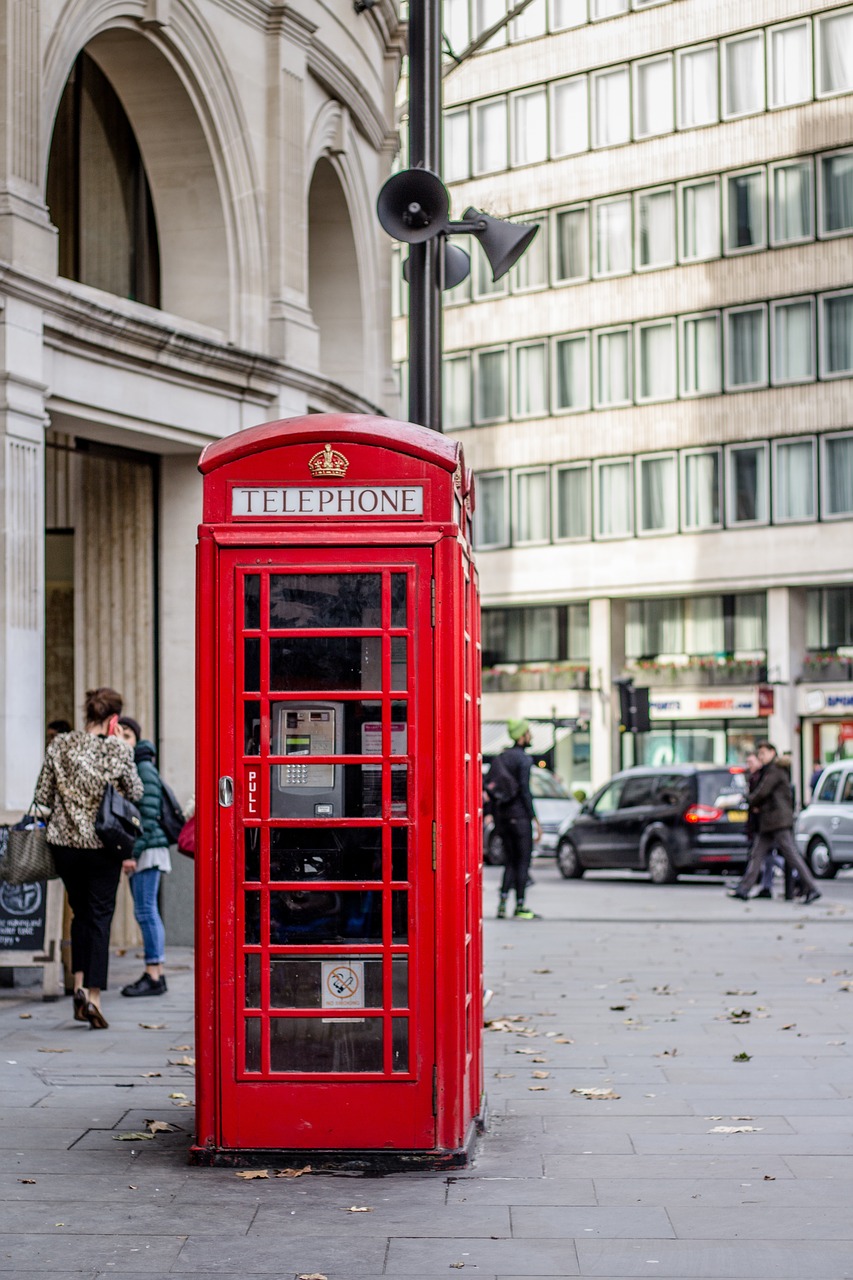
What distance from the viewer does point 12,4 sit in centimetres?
1334

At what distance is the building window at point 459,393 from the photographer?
50.4 metres

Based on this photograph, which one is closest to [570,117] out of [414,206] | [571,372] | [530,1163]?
[571,372]

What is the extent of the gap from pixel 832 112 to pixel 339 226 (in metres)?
27.5

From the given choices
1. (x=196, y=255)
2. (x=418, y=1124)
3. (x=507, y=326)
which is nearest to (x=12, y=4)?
(x=196, y=255)

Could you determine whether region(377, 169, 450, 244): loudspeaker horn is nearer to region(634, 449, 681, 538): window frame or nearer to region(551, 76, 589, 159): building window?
region(634, 449, 681, 538): window frame

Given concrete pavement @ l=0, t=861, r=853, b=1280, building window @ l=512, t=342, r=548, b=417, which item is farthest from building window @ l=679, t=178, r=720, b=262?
concrete pavement @ l=0, t=861, r=853, b=1280

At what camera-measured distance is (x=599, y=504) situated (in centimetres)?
4778

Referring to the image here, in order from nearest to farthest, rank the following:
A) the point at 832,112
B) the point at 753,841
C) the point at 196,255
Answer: the point at 196,255
the point at 753,841
the point at 832,112

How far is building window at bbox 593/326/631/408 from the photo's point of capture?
47281 mm

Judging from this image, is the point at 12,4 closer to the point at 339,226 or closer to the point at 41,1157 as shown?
the point at 339,226

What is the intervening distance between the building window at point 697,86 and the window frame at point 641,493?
7644mm

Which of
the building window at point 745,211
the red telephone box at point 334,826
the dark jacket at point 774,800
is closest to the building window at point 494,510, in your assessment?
the building window at point 745,211

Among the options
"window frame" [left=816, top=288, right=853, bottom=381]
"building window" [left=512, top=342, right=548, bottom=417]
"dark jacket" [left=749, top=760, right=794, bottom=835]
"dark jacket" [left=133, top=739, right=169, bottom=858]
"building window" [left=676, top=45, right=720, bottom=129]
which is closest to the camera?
"dark jacket" [left=133, top=739, right=169, bottom=858]

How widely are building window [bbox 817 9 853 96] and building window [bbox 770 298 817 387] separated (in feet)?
15.6
